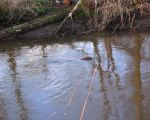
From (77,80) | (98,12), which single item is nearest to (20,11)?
(98,12)

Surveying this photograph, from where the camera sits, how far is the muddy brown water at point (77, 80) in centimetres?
757

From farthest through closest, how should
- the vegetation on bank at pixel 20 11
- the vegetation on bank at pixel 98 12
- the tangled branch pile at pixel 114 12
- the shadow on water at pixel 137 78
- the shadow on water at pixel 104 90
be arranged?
the vegetation on bank at pixel 20 11
the vegetation on bank at pixel 98 12
the tangled branch pile at pixel 114 12
the shadow on water at pixel 137 78
the shadow on water at pixel 104 90

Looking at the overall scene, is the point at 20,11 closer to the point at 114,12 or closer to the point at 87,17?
the point at 87,17

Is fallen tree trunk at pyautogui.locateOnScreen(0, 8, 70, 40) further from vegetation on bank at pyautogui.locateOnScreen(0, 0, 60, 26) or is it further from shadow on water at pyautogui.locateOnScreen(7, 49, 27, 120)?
shadow on water at pyautogui.locateOnScreen(7, 49, 27, 120)

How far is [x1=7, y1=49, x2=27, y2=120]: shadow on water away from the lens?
25.3 feet

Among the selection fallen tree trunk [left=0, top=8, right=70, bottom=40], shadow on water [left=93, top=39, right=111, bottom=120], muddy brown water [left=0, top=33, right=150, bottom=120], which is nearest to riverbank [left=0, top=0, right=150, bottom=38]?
fallen tree trunk [left=0, top=8, right=70, bottom=40]

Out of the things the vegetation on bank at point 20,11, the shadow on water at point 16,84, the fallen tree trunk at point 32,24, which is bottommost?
the shadow on water at point 16,84

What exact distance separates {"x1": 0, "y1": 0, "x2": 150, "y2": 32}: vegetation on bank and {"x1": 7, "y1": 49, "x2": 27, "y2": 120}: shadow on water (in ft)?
9.21

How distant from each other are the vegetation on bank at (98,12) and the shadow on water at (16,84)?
9.21ft

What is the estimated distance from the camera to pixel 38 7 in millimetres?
17047

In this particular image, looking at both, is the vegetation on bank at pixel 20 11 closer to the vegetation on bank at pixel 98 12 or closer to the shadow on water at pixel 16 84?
the vegetation on bank at pixel 98 12

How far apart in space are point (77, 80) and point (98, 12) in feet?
21.8

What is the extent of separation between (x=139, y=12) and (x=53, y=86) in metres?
7.87

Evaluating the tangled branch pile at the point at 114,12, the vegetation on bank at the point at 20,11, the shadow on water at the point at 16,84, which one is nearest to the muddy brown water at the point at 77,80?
the shadow on water at the point at 16,84
